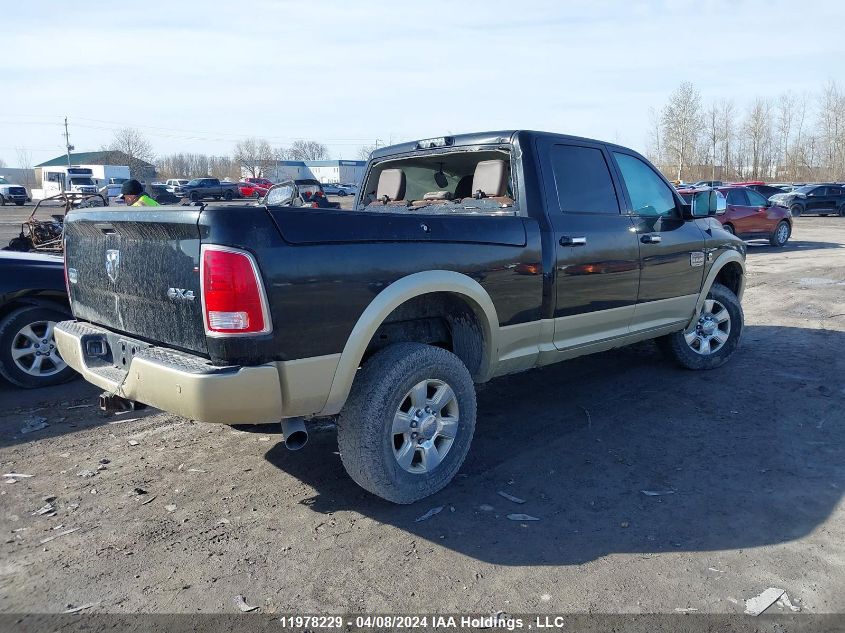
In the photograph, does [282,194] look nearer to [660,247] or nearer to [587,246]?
[587,246]

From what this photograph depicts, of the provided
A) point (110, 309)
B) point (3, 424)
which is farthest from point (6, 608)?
point (3, 424)

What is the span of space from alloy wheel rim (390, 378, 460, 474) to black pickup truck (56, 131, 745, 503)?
0.03 feet

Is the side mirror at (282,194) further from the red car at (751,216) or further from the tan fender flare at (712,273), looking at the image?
the red car at (751,216)

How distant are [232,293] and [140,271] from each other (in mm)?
818

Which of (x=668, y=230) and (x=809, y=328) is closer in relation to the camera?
(x=668, y=230)

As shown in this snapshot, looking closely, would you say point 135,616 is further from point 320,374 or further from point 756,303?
point 756,303

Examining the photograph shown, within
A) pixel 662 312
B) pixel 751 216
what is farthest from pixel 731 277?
pixel 751 216

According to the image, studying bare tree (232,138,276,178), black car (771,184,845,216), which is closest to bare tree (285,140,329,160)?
bare tree (232,138,276,178)

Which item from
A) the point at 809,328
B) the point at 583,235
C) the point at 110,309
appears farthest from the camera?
the point at 809,328

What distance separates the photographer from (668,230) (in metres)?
5.38

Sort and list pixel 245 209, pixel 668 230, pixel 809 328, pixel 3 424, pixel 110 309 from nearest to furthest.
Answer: pixel 245 209 < pixel 110 309 < pixel 3 424 < pixel 668 230 < pixel 809 328

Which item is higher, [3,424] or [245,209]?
[245,209]

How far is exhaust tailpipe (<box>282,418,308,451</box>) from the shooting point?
3.22 metres

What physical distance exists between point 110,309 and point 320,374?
143 cm
